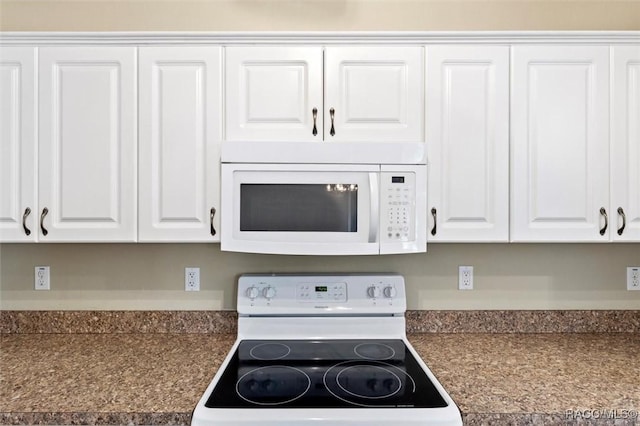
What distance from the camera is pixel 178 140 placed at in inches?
62.7

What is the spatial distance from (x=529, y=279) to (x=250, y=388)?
4.66 ft

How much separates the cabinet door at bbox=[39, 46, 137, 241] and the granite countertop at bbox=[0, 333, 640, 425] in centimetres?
49

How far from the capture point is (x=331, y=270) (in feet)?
6.31

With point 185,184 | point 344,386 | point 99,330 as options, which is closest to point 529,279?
point 344,386

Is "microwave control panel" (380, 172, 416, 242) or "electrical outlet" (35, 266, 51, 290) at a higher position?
"microwave control panel" (380, 172, 416, 242)

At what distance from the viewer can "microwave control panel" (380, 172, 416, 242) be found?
154 centimetres

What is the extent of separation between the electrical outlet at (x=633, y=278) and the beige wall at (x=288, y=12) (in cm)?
118

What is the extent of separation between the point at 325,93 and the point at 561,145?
987 millimetres

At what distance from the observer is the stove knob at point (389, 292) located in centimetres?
178

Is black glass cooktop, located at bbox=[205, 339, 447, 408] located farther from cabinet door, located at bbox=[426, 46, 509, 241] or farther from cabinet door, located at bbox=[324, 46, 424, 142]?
cabinet door, located at bbox=[324, 46, 424, 142]

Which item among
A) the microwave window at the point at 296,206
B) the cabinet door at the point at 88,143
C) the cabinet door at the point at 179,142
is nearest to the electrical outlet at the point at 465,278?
the microwave window at the point at 296,206

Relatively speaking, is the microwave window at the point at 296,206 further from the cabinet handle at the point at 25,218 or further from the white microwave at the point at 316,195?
the cabinet handle at the point at 25,218

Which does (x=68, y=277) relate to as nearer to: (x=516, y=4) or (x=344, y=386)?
(x=344, y=386)
